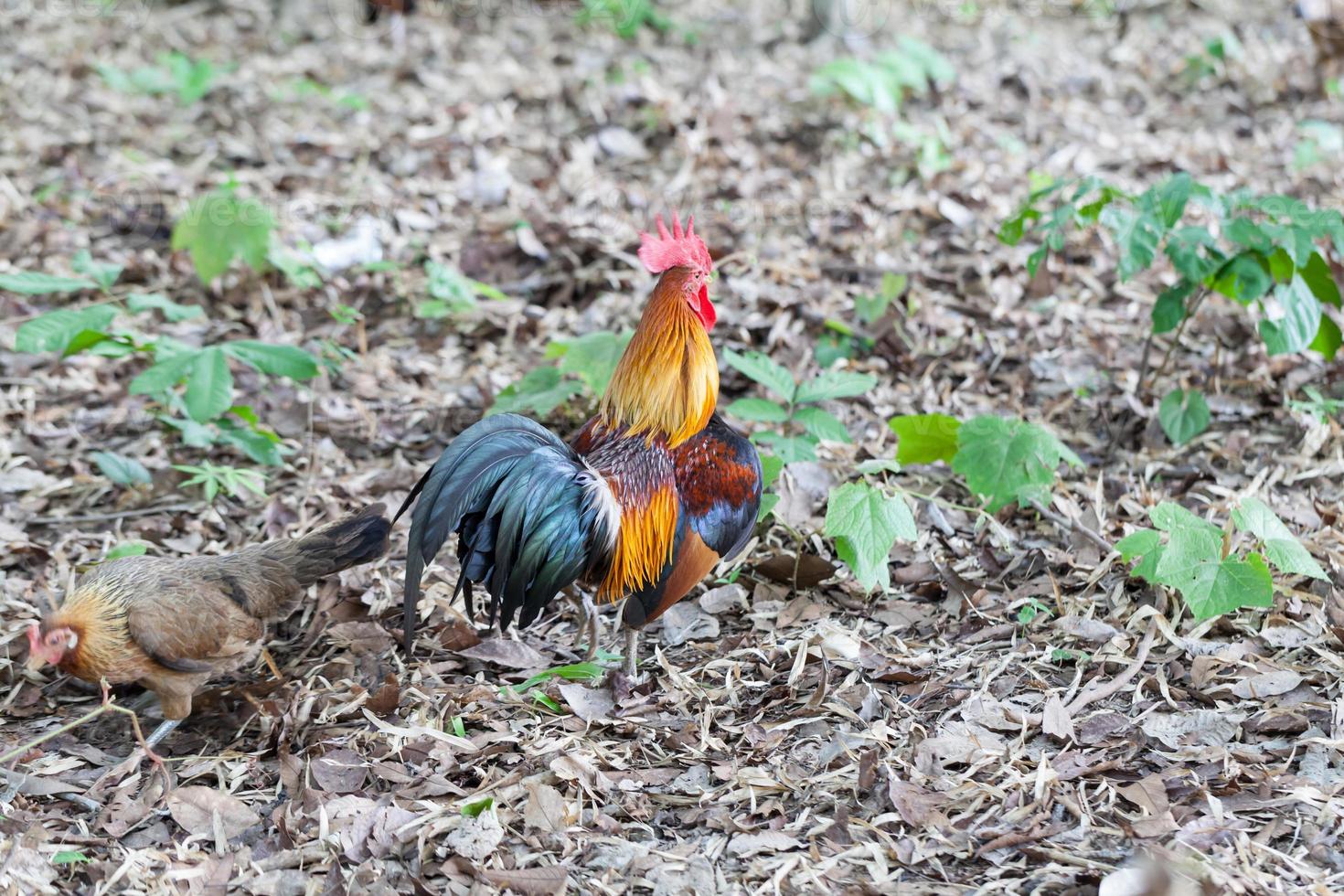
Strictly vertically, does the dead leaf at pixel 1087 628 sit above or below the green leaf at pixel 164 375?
below

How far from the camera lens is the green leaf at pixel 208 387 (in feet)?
13.8

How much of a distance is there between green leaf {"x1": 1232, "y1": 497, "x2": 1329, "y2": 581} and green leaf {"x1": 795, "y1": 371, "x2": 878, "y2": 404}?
1.30 metres

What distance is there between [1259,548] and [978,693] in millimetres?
1264

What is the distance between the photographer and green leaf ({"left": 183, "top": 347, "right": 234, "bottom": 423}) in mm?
4191

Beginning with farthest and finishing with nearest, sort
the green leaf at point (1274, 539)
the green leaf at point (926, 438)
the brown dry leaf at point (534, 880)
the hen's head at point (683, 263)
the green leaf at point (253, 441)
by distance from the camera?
1. the green leaf at point (253, 441)
2. the green leaf at point (926, 438)
3. the hen's head at point (683, 263)
4. the green leaf at point (1274, 539)
5. the brown dry leaf at point (534, 880)

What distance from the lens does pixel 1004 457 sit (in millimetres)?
3957

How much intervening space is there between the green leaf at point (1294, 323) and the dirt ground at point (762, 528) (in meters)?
0.58

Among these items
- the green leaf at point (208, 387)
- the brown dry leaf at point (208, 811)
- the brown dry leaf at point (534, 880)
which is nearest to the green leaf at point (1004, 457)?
the brown dry leaf at point (534, 880)

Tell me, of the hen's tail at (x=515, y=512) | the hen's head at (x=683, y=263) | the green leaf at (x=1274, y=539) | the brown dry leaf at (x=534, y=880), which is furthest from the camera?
the hen's head at (x=683, y=263)

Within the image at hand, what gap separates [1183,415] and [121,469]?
13.9 ft

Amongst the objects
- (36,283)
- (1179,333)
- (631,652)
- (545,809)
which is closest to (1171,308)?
(1179,333)

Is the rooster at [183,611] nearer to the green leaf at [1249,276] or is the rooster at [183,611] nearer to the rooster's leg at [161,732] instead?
the rooster's leg at [161,732]

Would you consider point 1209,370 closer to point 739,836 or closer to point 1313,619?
point 1313,619

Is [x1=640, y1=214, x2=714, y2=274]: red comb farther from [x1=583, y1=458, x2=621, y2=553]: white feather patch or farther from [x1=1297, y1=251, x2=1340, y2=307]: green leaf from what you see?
[x1=1297, y1=251, x2=1340, y2=307]: green leaf
